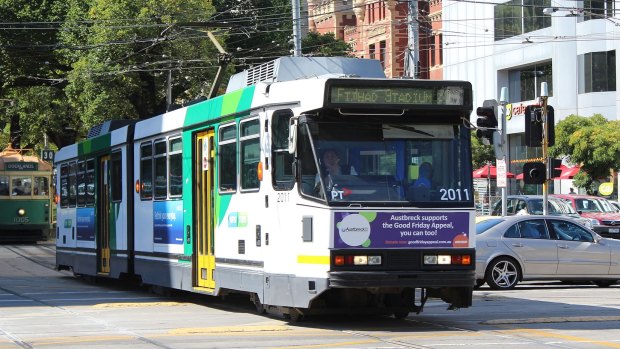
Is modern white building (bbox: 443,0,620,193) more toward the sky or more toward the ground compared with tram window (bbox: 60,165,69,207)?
more toward the sky

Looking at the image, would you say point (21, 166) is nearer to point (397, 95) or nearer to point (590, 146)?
point (590, 146)

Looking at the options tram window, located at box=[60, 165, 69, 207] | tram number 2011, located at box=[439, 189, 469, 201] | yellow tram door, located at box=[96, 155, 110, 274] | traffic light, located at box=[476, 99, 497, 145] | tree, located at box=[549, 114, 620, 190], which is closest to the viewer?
tram number 2011, located at box=[439, 189, 469, 201]

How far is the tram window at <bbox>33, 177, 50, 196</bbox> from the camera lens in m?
45.8

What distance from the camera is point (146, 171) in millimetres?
20250

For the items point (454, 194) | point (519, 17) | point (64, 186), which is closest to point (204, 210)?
point (454, 194)

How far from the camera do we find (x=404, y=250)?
539 inches

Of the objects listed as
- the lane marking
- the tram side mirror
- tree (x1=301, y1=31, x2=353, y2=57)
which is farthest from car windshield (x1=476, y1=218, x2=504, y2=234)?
tree (x1=301, y1=31, x2=353, y2=57)

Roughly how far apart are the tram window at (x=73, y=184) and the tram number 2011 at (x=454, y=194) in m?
13.2

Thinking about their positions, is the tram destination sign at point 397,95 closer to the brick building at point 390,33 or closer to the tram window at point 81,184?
the tram window at point 81,184

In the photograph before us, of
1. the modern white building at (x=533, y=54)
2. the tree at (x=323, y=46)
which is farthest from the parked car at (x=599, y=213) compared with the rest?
the tree at (x=323, y=46)

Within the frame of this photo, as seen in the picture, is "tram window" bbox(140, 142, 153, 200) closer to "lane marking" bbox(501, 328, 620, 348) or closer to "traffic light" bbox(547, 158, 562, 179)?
"lane marking" bbox(501, 328, 620, 348)

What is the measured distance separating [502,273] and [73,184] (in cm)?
975

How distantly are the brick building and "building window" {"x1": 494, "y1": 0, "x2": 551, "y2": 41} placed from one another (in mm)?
6982

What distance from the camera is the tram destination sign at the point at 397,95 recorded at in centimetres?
1373
